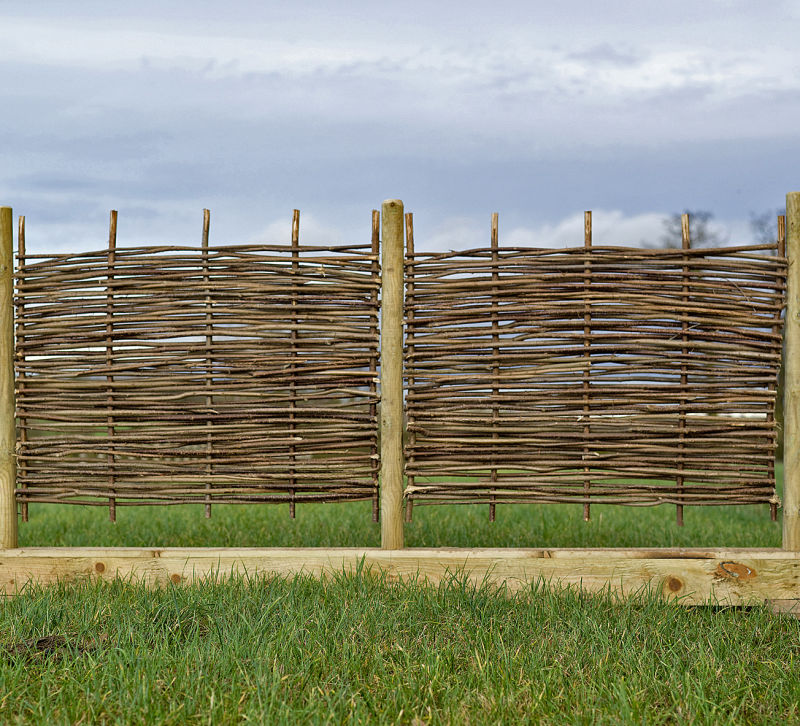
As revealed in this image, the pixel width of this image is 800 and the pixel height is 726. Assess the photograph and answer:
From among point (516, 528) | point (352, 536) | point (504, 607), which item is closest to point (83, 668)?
point (504, 607)

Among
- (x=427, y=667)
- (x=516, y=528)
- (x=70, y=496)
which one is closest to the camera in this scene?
(x=427, y=667)

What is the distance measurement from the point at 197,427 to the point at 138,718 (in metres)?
1.80

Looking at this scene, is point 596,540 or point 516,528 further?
point 516,528

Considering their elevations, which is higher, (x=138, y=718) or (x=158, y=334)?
(x=158, y=334)

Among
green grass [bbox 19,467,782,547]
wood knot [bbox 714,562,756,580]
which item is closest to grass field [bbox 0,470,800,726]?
wood knot [bbox 714,562,756,580]

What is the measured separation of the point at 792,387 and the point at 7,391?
4.10m

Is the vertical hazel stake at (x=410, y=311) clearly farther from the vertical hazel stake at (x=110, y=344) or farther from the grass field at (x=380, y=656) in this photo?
the vertical hazel stake at (x=110, y=344)

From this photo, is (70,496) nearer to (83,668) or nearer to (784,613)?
(83,668)

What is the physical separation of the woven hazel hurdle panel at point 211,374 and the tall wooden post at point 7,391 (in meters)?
0.07

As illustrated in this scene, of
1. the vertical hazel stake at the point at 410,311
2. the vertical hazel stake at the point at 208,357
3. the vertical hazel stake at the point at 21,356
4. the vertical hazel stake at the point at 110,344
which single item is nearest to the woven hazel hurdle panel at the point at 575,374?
the vertical hazel stake at the point at 410,311

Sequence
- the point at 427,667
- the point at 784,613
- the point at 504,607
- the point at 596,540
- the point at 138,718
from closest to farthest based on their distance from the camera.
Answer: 1. the point at 138,718
2. the point at 427,667
3. the point at 504,607
4. the point at 784,613
5. the point at 596,540

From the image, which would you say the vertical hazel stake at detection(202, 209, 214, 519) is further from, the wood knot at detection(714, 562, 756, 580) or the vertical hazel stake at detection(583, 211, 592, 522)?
the wood knot at detection(714, 562, 756, 580)

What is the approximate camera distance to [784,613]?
376cm

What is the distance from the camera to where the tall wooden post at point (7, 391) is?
4039mm
